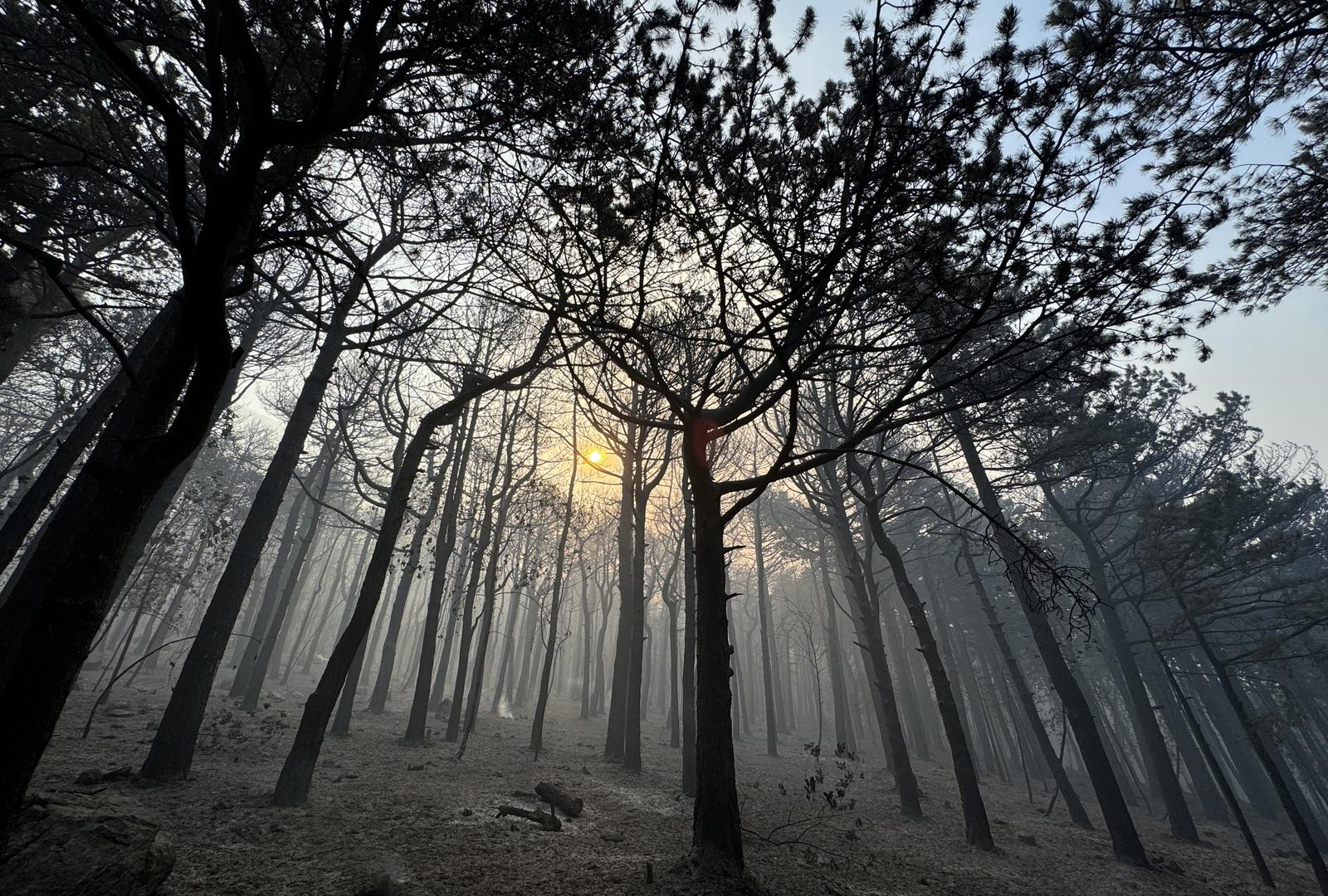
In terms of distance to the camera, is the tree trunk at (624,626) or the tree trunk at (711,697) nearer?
the tree trunk at (711,697)

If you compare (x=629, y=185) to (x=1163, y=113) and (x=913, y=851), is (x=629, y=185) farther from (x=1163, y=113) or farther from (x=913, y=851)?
(x=913, y=851)

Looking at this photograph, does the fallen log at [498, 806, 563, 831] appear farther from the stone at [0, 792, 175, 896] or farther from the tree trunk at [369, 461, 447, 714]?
the tree trunk at [369, 461, 447, 714]

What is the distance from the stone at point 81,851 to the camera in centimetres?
261

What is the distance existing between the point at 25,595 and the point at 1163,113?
41.4 ft

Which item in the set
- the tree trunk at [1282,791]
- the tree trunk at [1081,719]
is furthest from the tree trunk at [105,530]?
the tree trunk at [1282,791]

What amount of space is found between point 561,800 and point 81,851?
4.76 m

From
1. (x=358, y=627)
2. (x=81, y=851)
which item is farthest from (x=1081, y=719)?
(x=81, y=851)

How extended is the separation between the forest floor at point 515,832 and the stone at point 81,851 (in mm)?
440

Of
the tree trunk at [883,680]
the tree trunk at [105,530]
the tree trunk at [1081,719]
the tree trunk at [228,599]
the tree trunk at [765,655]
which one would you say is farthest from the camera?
the tree trunk at [765,655]

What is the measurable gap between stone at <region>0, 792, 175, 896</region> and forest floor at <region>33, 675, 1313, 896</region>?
17.3 inches

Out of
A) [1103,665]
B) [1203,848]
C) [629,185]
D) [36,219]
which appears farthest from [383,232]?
[1103,665]

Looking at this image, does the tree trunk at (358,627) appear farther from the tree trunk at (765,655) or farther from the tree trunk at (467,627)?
the tree trunk at (765,655)

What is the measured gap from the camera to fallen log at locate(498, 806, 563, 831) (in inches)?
222

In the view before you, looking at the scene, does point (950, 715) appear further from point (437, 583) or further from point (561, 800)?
point (437, 583)
